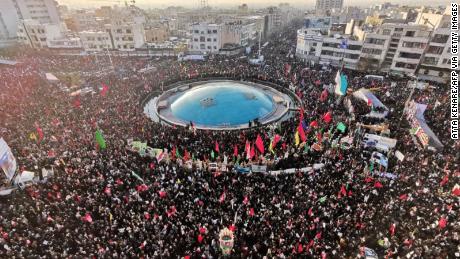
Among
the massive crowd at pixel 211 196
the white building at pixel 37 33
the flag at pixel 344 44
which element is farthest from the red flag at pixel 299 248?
the white building at pixel 37 33

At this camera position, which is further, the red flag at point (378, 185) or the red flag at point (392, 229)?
the red flag at point (378, 185)

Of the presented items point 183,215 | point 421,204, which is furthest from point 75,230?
point 421,204

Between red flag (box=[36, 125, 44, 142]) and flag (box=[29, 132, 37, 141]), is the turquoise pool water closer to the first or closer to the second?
red flag (box=[36, 125, 44, 142])

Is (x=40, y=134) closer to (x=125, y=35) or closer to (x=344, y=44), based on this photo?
(x=125, y=35)

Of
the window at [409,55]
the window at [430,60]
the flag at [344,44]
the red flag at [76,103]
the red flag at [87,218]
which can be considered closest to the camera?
the red flag at [87,218]

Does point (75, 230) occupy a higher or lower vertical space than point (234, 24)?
lower

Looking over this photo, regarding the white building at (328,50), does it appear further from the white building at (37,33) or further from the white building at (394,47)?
the white building at (37,33)

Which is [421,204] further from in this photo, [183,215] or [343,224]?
[183,215]
